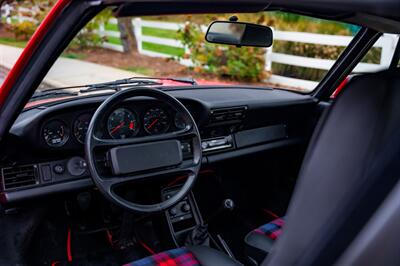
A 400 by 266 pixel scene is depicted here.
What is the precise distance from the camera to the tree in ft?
38.9

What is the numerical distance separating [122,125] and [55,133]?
0.40 metres

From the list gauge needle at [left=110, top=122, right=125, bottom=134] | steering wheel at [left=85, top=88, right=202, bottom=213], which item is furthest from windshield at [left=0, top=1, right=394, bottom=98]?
steering wheel at [left=85, top=88, right=202, bottom=213]

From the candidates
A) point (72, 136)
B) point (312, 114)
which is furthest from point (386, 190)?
point (312, 114)

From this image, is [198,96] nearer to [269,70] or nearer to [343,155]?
[343,155]

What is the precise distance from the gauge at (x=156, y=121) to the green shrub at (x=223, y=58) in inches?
215

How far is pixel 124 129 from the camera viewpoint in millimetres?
2963

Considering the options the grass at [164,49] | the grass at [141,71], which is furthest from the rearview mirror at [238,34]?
the grass at [164,49]

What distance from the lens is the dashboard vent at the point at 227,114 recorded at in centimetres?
342

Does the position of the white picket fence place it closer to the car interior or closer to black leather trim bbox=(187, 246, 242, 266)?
the car interior

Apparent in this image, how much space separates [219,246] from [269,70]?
542 cm

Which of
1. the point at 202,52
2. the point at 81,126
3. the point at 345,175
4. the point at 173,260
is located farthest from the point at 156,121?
the point at 202,52

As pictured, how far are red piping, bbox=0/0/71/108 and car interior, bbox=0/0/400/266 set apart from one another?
0.02 metres

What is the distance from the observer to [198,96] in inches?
137

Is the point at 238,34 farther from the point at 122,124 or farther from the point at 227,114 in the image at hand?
the point at 227,114
